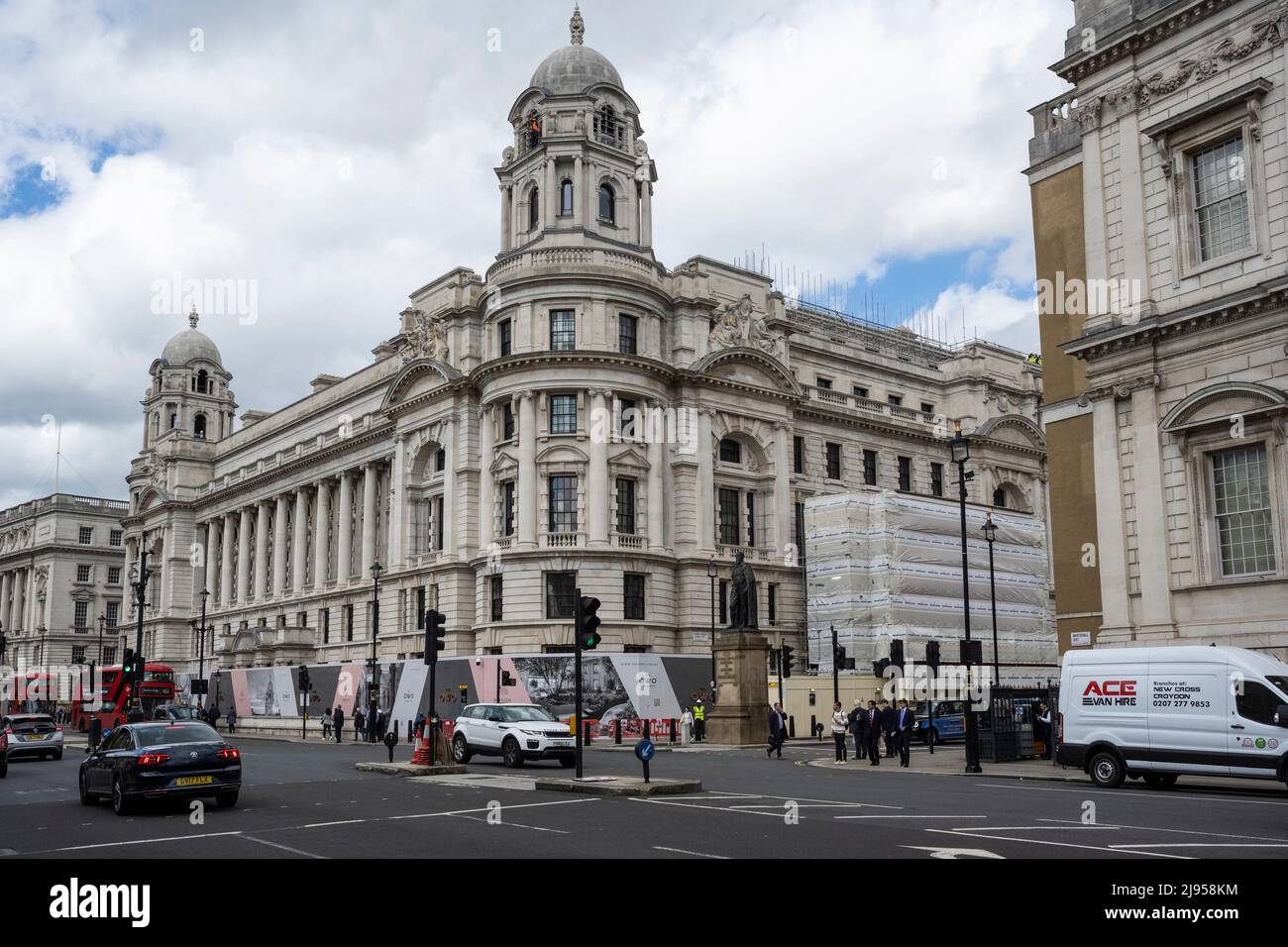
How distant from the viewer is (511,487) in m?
57.0

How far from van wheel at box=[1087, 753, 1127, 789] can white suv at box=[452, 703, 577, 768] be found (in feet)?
42.6

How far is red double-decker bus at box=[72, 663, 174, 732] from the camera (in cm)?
5078

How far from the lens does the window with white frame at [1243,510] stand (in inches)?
1040

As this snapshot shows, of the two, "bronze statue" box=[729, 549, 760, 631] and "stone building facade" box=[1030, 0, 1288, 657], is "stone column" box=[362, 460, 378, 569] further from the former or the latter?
"stone building facade" box=[1030, 0, 1288, 657]

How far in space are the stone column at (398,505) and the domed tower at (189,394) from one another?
45318 mm

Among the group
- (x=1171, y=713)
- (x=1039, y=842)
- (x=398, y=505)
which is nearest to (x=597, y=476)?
(x=398, y=505)

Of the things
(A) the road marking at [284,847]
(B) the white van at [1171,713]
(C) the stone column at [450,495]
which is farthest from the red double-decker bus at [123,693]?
(B) the white van at [1171,713]

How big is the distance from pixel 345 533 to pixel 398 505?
10529 mm

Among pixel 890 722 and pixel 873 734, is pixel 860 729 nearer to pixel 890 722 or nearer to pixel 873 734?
pixel 873 734

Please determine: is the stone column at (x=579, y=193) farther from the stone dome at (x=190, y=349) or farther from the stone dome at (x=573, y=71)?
the stone dome at (x=190, y=349)

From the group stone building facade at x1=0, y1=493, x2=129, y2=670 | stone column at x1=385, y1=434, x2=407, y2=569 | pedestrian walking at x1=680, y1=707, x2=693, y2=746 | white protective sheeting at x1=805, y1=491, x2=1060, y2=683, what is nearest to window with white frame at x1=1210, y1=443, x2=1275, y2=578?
pedestrian walking at x1=680, y1=707, x2=693, y2=746

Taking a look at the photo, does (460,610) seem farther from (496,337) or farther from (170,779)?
(170,779)
